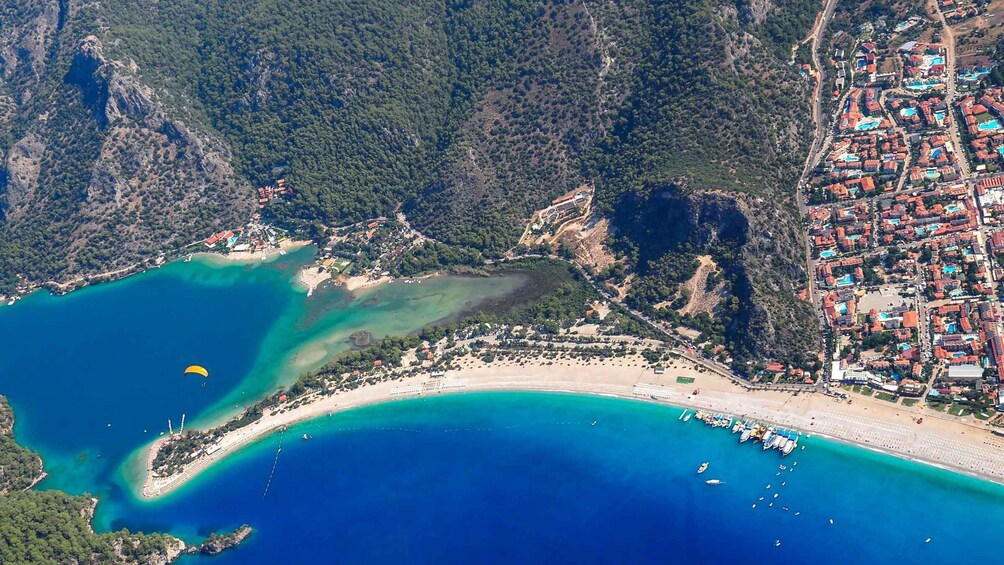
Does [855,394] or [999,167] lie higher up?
[999,167]

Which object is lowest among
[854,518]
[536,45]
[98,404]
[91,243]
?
[854,518]

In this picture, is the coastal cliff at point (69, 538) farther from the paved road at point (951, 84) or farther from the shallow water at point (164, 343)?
the paved road at point (951, 84)

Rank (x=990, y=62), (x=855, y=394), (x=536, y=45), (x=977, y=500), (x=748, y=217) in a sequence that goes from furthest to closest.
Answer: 1. (x=536, y=45)
2. (x=990, y=62)
3. (x=748, y=217)
4. (x=855, y=394)
5. (x=977, y=500)

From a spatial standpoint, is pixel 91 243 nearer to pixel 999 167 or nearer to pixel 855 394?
pixel 855 394

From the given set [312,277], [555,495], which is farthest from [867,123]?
[312,277]

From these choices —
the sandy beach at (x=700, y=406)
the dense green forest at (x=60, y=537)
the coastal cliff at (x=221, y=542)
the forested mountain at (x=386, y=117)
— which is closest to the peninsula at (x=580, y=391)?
the sandy beach at (x=700, y=406)

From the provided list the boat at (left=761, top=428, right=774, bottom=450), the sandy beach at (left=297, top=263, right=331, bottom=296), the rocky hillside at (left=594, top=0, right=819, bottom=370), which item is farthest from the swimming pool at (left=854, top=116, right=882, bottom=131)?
the sandy beach at (left=297, top=263, right=331, bottom=296)

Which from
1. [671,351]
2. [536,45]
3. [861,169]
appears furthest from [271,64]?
[861,169]
